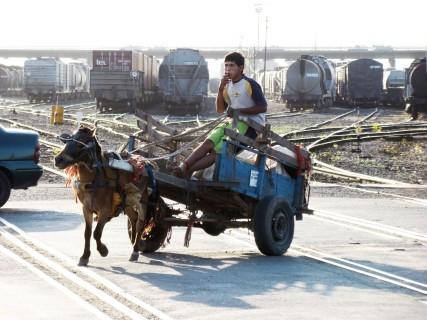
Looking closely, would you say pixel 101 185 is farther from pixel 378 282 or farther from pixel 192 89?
pixel 192 89

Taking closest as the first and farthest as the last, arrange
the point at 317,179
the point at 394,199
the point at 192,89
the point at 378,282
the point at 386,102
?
1. the point at 378,282
2. the point at 394,199
3. the point at 317,179
4. the point at 192,89
5. the point at 386,102

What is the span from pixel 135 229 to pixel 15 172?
19.8 ft

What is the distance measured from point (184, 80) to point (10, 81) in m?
51.3

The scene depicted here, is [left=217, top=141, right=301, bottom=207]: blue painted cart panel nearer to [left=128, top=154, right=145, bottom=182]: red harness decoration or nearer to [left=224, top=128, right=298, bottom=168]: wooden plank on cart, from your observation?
[left=224, top=128, right=298, bottom=168]: wooden plank on cart

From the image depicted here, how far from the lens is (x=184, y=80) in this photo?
62531mm

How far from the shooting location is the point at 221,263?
11.9 m

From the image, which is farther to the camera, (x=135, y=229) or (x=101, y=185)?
(x=135, y=229)

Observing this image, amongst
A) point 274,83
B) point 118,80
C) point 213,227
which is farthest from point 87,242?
point 274,83

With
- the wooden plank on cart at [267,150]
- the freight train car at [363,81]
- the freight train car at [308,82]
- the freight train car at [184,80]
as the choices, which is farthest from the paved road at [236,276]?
the freight train car at [363,81]

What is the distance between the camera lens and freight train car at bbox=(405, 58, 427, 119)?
55.9 m

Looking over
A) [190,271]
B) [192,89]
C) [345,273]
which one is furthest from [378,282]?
[192,89]

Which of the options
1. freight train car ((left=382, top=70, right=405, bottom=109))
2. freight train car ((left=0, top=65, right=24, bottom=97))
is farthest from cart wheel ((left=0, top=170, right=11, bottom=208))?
freight train car ((left=0, top=65, right=24, bottom=97))

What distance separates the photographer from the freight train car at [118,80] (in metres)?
61.8

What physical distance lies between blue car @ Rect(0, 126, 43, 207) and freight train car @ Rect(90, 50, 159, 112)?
143 feet
